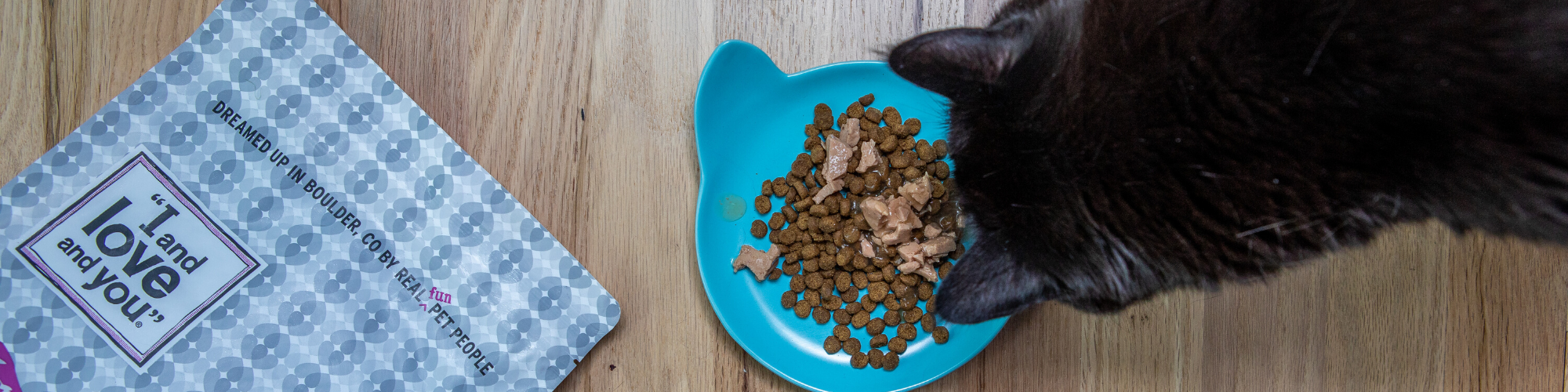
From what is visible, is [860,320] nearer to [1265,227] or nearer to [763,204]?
[763,204]

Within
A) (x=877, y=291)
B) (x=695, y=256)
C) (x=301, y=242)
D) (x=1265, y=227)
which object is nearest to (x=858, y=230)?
(x=877, y=291)

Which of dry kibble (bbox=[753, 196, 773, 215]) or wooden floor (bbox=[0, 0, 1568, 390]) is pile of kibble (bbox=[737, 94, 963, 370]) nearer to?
dry kibble (bbox=[753, 196, 773, 215])

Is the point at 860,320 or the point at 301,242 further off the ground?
the point at 860,320

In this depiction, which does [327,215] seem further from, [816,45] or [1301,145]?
[1301,145]

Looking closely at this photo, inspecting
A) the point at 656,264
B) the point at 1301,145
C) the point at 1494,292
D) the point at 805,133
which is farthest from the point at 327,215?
the point at 1494,292

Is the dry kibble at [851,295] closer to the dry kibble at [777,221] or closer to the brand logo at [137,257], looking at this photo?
the dry kibble at [777,221]
